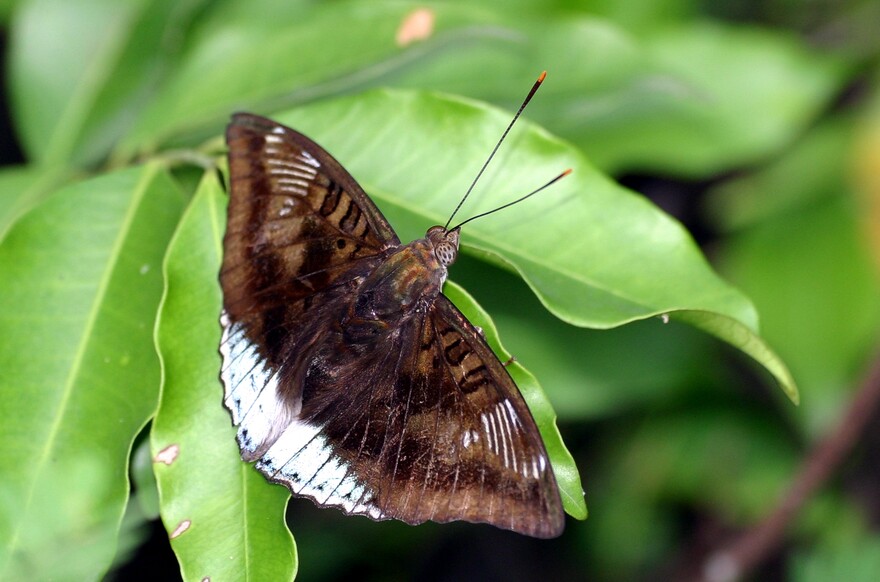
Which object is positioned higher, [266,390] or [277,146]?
[277,146]

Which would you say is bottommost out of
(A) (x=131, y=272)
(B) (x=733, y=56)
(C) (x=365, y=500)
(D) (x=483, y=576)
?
(D) (x=483, y=576)

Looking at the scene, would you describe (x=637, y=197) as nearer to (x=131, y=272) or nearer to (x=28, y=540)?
(x=131, y=272)

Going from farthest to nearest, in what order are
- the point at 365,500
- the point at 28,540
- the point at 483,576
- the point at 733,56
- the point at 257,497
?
1. the point at 483,576
2. the point at 733,56
3. the point at 365,500
4. the point at 257,497
5. the point at 28,540

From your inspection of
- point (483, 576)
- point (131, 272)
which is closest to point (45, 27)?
point (131, 272)

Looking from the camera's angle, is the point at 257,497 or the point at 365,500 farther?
the point at 365,500

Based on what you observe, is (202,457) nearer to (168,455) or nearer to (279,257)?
(168,455)

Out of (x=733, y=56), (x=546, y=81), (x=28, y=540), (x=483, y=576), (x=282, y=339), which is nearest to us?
(x=28, y=540)

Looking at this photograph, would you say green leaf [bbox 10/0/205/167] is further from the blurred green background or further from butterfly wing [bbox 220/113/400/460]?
butterfly wing [bbox 220/113/400/460]
